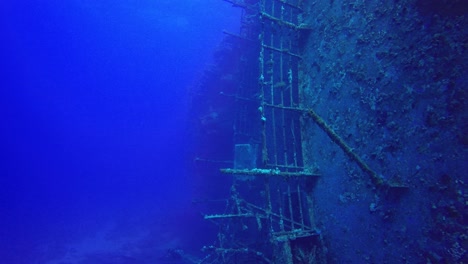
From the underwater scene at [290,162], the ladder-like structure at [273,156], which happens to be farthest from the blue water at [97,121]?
the ladder-like structure at [273,156]

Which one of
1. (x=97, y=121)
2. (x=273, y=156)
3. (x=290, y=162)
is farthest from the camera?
(x=97, y=121)

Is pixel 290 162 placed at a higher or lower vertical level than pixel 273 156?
lower

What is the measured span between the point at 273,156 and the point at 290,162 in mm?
712

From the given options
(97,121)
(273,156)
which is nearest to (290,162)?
(273,156)

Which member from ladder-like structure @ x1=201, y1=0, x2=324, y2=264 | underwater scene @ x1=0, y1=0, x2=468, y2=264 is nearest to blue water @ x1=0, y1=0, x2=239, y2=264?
underwater scene @ x1=0, y1=0, x2=468, y2=264

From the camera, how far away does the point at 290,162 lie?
546cm

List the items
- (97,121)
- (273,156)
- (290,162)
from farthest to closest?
1. (97,121)
2. (273,156)
3. (290,162)

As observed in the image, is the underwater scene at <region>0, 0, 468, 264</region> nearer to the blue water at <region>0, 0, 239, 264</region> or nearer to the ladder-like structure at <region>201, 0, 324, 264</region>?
the ladder-like structure at <region>201, 0, 324, 264</region>

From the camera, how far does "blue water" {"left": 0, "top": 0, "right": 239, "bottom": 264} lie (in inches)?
874

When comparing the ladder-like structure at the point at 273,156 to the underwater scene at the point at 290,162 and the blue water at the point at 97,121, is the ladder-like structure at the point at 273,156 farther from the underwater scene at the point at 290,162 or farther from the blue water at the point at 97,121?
the blue water at the point at 97,121

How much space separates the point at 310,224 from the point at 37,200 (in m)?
38.9

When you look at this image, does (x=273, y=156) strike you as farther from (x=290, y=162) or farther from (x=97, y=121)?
(x=97, y=121)

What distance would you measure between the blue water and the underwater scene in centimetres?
35

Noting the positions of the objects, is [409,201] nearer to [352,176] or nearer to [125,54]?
[352,176]
